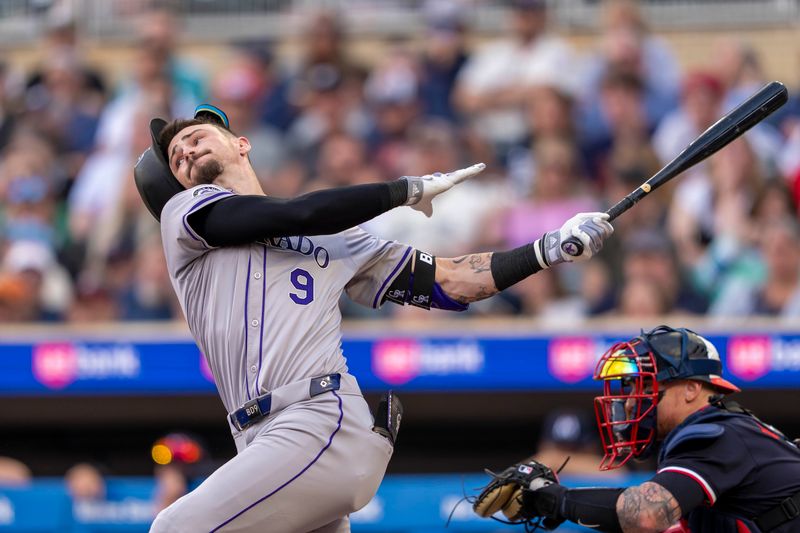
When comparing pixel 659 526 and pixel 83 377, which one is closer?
pixel 659 526

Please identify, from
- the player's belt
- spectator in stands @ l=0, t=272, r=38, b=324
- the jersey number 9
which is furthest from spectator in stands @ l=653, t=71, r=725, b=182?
the player's belt

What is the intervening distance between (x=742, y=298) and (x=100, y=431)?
161 inches

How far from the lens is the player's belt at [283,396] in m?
3.42

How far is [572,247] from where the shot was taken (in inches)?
Answer: 140

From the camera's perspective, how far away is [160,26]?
973 cm

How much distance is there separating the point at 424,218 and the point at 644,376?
4.33 meters

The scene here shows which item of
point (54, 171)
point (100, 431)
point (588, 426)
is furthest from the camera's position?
point (54, 171)

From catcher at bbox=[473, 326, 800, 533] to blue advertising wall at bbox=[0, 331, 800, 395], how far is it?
3.05 metres

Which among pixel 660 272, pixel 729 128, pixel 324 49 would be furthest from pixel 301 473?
pixel 324 49

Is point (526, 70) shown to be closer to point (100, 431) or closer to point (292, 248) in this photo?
point (100, 431)

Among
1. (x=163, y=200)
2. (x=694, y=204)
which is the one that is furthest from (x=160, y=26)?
(x=163, y=200)

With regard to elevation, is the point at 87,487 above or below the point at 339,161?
below

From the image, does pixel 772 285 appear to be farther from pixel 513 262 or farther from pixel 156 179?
pixel 156 179

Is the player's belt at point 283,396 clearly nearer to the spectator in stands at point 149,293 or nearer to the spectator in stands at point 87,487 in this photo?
the spectator in stands at point 87,487
